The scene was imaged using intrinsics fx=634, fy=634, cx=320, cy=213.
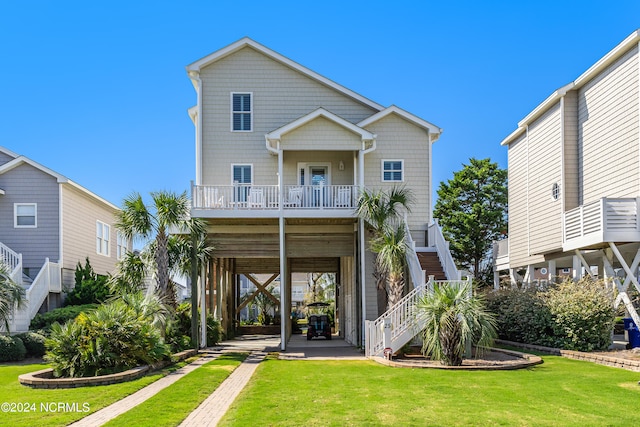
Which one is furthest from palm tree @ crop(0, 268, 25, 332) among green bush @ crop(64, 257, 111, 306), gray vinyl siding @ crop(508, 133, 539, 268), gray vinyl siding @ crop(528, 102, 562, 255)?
gray vinyl siding @ crop(508, 133, 539, 268)

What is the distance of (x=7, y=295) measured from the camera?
1941 cm

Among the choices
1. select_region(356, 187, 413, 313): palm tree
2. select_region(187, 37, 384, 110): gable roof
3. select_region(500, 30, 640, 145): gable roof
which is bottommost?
select_region(356, 187, 413, 313): palm tree

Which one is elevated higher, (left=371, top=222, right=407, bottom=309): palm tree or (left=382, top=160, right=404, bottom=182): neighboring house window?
(left=382, top=160, right=404, bottom=182): neighboring house window

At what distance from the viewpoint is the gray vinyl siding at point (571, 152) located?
2173cm

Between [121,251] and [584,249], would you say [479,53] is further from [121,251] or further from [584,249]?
[121,251]

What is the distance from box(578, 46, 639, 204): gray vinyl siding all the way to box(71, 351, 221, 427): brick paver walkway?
1339 centimetres

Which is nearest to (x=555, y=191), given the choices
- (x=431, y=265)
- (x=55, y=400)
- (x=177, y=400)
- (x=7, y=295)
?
(x=431, y=265)

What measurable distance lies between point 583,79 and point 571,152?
2492mm

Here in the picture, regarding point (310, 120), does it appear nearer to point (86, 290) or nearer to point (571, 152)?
point (571, 152)

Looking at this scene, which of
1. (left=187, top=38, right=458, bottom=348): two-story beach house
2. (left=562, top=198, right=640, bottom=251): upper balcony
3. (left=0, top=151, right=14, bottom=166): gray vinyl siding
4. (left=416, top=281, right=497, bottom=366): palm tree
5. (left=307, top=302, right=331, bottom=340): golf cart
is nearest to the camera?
(left=416, top=281, right=497, bottom=366): palm tree

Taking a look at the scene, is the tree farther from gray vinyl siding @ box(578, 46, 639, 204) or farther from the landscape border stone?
the landscape border stone

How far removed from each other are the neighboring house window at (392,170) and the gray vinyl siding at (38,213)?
43.1 ft

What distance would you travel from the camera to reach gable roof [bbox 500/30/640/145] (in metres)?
18.1

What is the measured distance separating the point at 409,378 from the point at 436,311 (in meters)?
2.40
